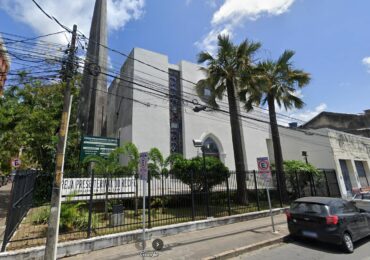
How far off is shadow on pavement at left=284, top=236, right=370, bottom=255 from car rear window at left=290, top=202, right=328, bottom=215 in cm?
104

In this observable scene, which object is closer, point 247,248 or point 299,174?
point 247,248

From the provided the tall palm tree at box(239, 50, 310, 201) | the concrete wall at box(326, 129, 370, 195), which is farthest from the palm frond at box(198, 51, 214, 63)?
the concrete wall at box(326, 129, 370, 195)

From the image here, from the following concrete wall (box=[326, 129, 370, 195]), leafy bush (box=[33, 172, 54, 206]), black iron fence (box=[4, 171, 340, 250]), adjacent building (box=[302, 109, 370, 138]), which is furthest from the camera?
adjacent building (box=[302, 109, 370, 138])

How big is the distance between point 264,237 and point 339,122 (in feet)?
104

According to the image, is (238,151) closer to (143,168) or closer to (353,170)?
(143,168)

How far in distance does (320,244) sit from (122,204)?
7.61 metres

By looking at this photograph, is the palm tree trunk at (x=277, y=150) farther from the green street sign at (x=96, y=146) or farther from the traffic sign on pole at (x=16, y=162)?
the traffic sign on pole at (x=16, y=162)

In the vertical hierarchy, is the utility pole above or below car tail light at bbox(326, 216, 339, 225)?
above

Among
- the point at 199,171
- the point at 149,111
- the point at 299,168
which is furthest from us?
the point at 149,111

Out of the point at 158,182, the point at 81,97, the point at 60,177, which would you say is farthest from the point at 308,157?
the point at 60,177

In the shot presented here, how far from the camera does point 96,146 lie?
1476 cm

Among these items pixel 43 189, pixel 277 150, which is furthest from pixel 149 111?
pixel 277 150

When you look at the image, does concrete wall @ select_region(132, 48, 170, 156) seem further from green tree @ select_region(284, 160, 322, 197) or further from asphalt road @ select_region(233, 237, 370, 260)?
asphalt road @ select_region(233, 237, 370, 260)

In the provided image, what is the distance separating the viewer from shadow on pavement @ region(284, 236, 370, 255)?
7215 millimetres
